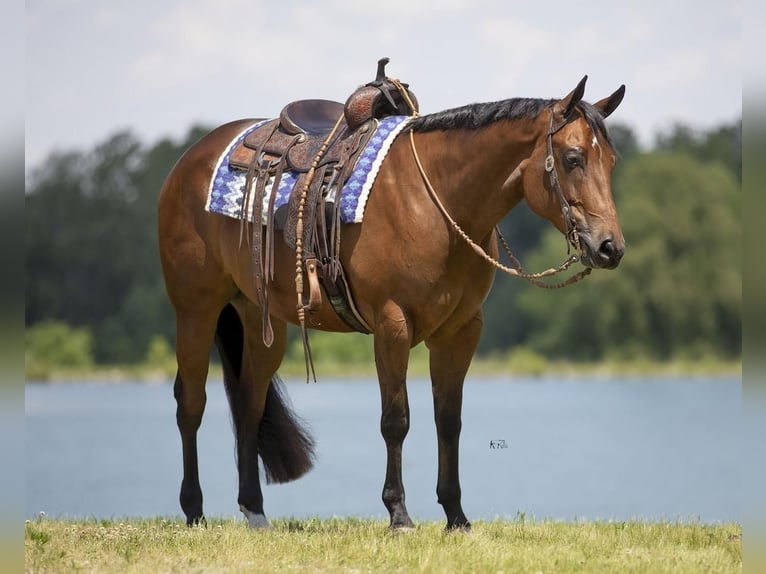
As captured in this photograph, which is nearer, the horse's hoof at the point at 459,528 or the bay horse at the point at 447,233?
the bay horse at the point at 447,233

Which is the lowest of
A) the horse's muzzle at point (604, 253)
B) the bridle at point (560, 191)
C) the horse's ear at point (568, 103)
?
the horse's muzzle at point (604, 253)

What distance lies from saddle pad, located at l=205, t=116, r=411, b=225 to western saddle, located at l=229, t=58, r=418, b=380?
0.13 feet

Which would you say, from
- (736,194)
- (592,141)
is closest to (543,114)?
(592,141)

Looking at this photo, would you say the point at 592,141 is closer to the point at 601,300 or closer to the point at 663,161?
the point at 601,300

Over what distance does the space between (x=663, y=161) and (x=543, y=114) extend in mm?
43728

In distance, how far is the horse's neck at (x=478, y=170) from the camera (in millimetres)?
6551

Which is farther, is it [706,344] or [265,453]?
[706,344]

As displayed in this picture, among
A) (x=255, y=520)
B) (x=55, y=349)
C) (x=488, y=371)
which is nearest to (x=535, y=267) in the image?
(x=488, y=371)

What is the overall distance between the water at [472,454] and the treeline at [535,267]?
2772 mm

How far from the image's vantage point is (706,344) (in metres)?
46.3

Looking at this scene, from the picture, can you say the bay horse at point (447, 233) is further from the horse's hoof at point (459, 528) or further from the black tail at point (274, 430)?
the black tail at point (274, 430)

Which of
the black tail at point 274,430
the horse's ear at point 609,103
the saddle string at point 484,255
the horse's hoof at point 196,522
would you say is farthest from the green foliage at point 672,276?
the horse's ear at point 609,103

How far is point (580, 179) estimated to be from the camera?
614 centimetres

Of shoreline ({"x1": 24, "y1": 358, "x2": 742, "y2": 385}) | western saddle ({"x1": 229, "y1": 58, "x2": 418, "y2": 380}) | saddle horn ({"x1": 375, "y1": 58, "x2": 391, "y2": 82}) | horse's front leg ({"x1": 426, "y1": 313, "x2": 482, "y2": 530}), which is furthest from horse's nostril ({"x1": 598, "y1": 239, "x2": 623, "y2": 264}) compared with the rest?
shoreline ({"x1": 24, "y1": 358, "x2": 742, "y2": 385})
